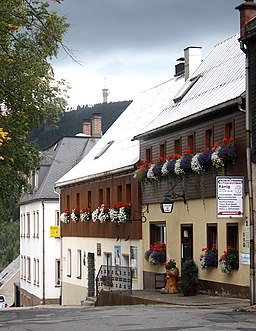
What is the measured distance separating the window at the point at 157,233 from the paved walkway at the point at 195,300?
4367 millimetres

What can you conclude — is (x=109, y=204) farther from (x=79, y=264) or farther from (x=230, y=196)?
(x=230, y=196)

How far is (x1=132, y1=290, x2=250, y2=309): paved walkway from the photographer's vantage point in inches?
965

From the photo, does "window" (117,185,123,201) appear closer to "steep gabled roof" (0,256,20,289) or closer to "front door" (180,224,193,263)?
"front door" (180,224,193,263)

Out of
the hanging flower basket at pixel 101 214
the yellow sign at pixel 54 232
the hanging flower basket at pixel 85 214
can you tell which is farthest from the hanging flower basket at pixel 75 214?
the yellow sign at pixel 54 232

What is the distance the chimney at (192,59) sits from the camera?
39.1 meters

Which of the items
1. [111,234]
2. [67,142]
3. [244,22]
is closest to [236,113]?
[244,22]

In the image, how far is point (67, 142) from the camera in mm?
59906

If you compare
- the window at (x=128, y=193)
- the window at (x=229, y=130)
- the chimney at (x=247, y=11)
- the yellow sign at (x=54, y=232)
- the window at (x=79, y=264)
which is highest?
the chimney at (x=247, y=11)

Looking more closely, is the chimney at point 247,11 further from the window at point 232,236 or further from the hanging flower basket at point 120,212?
the hanging flower basket at point 120,212

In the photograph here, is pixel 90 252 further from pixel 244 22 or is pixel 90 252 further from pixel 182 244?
pixel 244 22

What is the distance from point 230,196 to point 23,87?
752cm

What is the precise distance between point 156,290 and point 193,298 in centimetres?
560

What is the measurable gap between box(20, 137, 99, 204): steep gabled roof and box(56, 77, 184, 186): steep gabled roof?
729 cm

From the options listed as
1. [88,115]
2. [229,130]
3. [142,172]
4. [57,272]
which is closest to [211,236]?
[229,130]
